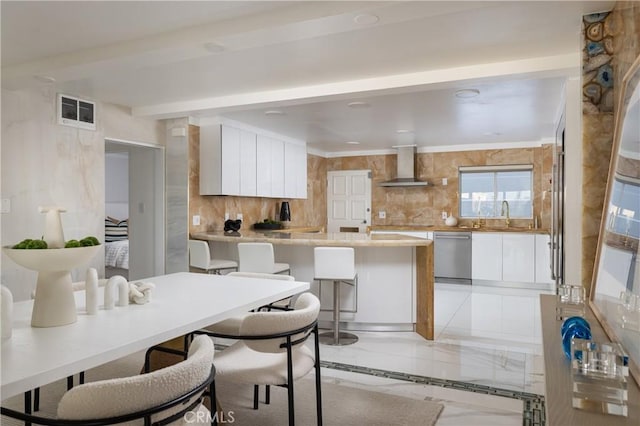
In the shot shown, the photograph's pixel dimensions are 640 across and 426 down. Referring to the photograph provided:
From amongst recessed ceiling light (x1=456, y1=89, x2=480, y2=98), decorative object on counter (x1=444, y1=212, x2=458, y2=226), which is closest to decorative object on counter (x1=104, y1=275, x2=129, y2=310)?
recessed ceiling light (x1=456, y1=89, x2=480, y2=98)

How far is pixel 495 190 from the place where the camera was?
7.76 m

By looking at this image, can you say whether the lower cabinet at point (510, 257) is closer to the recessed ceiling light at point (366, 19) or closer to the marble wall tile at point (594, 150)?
the marble wall tile at point (594, 150)

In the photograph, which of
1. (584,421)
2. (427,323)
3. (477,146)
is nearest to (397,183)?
(477,146)

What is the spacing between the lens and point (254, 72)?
12.2 feet

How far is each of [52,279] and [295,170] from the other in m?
5.80

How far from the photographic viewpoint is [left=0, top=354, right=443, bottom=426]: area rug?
2.47 m

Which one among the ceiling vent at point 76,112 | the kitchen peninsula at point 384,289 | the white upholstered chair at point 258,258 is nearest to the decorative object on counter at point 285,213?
the kitchen peninsula at point 384,289

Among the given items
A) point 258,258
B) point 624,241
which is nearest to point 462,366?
point 258,258

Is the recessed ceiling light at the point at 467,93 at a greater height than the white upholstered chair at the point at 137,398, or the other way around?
the recessed ceiling light at the point at 467,93

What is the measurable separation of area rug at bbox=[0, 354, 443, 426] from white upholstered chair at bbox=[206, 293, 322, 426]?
508mm

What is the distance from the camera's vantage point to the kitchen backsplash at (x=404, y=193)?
6.92 m

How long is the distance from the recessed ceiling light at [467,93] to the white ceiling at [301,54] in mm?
87

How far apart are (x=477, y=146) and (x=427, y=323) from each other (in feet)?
15.0

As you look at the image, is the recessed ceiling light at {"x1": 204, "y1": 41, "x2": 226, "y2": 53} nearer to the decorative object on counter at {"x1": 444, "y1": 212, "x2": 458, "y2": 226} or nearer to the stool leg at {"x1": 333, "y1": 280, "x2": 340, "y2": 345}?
the stool leg at {"x1": 333, "y1": 280, "x2": 340, "y2": 345}
